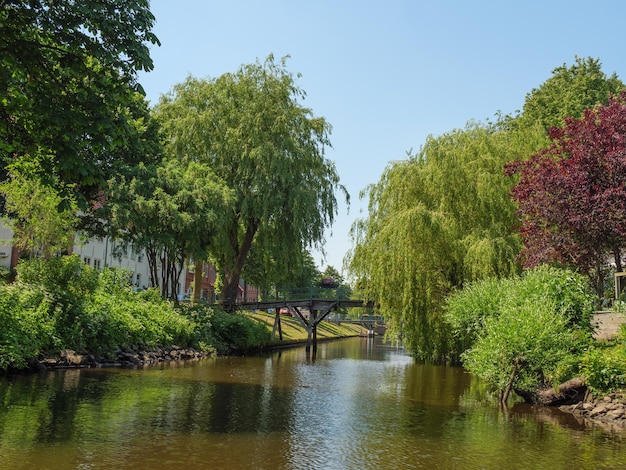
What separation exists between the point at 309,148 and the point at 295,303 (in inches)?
Answer: 461

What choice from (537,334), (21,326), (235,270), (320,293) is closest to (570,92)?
(320,293)

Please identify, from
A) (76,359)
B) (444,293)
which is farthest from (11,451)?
(444,293)

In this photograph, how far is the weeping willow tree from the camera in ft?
87.7

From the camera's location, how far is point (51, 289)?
21.6 meters

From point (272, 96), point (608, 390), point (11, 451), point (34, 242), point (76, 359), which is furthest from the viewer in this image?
point (272, 96)

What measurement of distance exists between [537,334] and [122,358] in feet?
49.1

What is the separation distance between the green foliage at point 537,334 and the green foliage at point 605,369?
706 millimetres

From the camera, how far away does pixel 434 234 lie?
26.8m

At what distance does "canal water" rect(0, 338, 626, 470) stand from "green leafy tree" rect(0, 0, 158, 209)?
4342mm

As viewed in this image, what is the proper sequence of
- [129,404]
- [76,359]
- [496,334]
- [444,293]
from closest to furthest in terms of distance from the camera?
[129,404] < [496,334] < [76,359] < [444,293]

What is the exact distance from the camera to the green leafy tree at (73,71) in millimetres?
11531

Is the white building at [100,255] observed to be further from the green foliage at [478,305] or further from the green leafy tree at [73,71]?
the green leafy tree at [73,71]

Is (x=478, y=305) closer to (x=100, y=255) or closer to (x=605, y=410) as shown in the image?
(x=605, y=410)

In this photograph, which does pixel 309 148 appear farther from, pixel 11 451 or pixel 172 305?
pixel 11 451
